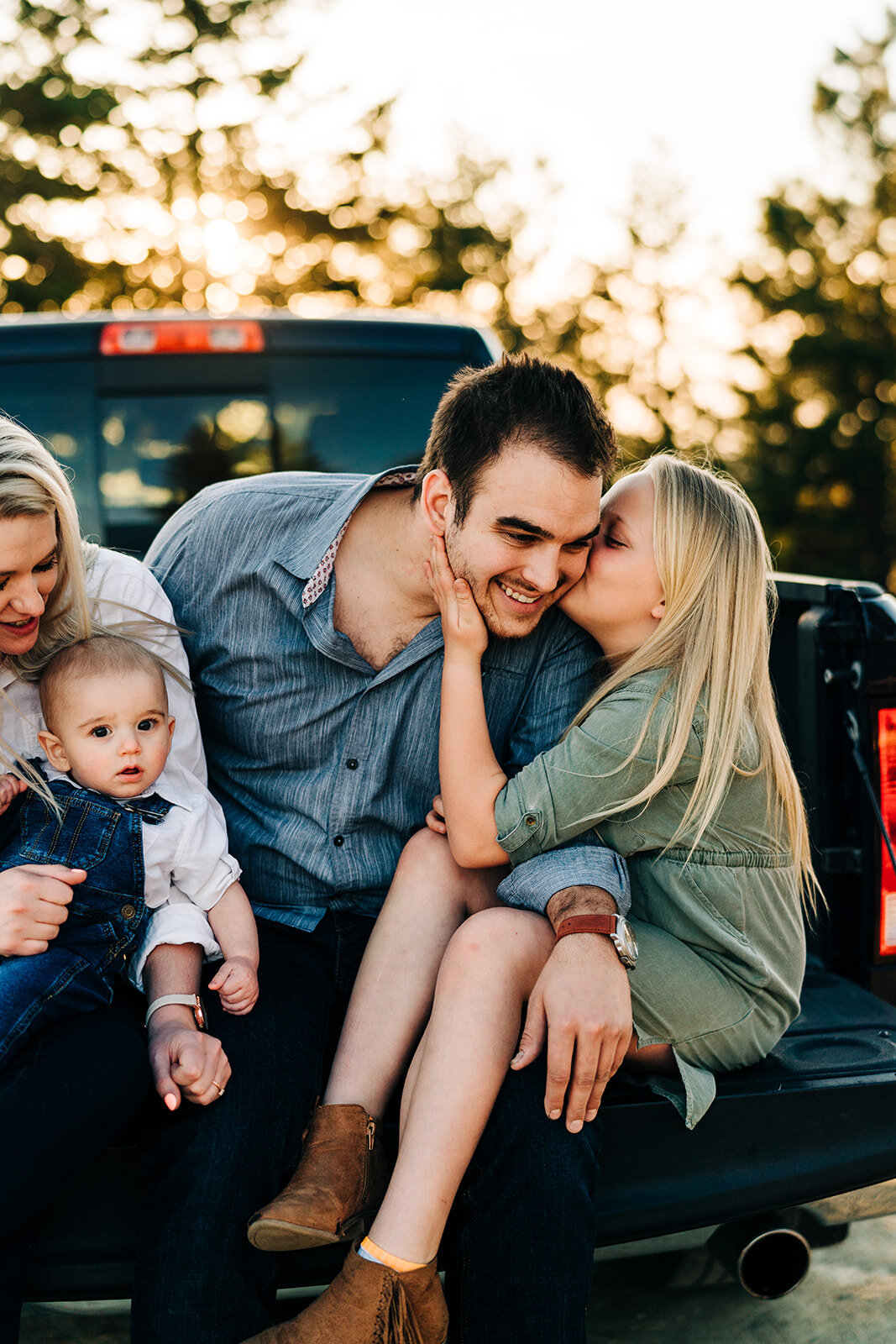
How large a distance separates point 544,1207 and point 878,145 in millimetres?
26749

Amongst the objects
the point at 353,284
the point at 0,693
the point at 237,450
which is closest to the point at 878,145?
the point at 353,284

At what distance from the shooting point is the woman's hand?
92.7 inches

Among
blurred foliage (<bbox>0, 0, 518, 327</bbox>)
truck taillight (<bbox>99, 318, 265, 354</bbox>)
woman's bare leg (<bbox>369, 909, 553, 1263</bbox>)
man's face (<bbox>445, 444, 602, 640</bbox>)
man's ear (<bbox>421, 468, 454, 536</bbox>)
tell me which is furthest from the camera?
blurred foliage (<bbox>0, 0, 518, 327</bbox>)

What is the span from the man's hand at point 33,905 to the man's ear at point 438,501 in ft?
3.48

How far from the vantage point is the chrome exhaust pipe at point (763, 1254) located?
2170mm

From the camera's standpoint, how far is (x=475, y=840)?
224 cm

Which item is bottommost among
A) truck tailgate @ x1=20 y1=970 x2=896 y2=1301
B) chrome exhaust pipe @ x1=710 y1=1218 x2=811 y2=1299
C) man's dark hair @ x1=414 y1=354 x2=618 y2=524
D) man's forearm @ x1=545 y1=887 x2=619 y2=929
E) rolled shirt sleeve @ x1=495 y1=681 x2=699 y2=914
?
chrome exhaust pipe @ x1=710 y1=1218 x2=811 y2=1299

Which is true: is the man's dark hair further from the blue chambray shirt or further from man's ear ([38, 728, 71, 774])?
man's ear ([38, 728, 71, 774])

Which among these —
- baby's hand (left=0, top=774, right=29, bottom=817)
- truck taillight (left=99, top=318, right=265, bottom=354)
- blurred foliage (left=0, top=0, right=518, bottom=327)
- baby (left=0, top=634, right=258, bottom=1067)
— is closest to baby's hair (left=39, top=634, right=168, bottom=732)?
baby (left=0, top=634, right=258, bottom=1067)

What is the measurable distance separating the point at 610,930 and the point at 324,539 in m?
1.13

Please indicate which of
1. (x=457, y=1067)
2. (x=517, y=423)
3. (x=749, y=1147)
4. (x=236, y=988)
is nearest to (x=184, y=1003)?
(x=236, y=988)

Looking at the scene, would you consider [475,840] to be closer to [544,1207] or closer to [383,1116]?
[383,1116]

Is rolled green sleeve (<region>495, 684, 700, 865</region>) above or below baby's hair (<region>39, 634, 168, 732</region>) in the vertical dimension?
below

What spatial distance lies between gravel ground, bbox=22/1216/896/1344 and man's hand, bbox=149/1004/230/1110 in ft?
3.29
